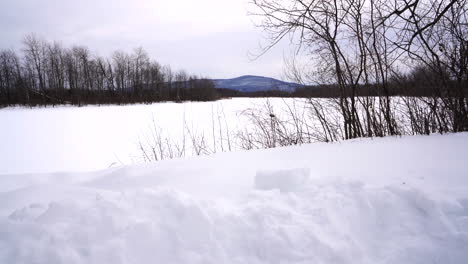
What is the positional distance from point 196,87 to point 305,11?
42978mm

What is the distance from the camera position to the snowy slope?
1152mm

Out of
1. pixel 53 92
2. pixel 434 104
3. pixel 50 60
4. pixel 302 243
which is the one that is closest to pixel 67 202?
pixel 302 243

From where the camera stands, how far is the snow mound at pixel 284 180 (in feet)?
5.71

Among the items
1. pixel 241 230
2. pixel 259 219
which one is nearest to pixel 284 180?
pixel 259 219

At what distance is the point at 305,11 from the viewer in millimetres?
3770

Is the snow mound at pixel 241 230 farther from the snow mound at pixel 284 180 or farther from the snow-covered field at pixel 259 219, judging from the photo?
the snow mound at pixel 284 180

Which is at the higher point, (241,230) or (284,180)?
(284,180)

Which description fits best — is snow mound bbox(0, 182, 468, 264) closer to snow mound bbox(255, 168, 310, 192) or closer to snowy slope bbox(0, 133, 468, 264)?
snowy slope bbox(0, 133, 468, 264)

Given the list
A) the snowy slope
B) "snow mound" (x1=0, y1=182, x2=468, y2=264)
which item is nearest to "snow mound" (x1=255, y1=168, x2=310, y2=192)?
the snowy slope

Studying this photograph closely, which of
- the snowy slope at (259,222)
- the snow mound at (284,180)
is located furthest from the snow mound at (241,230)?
the snow mound at (284,180)

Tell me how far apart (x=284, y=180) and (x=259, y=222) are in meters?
0.53

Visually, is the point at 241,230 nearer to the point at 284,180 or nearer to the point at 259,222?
the point at 259,222

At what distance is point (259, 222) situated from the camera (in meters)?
1.31

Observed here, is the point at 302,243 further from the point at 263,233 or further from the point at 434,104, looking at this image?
the point at 434,104
